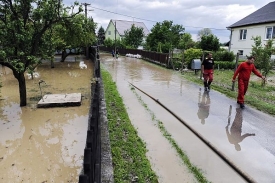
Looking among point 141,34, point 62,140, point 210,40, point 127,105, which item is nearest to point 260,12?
point 210,40

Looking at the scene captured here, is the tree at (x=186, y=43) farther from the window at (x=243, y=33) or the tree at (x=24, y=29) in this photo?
the tree at (x=24, y=29)

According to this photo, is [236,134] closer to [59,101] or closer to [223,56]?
[59,101]

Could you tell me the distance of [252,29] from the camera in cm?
2352

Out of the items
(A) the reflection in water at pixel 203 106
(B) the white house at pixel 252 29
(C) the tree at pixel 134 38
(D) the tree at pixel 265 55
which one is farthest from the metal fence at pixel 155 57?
(A) the reflection in water at pixel 203 106

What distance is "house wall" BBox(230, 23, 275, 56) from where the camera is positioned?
22.1 metres

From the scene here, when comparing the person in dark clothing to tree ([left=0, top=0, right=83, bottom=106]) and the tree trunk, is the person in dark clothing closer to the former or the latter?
tree ([left=0, top=0, right=83, bottom=106])

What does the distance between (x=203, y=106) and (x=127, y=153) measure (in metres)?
3.90

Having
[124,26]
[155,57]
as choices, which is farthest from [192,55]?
[124,26]

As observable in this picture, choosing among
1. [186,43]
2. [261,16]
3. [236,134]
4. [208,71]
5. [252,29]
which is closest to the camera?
[236,134]

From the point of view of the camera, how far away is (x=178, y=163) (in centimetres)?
368

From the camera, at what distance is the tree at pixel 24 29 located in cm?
785

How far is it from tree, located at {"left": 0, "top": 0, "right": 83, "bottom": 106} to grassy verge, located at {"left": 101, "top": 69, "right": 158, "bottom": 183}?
441cm

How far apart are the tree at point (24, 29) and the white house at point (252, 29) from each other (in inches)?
750

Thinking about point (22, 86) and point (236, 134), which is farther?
point (22, 86)
